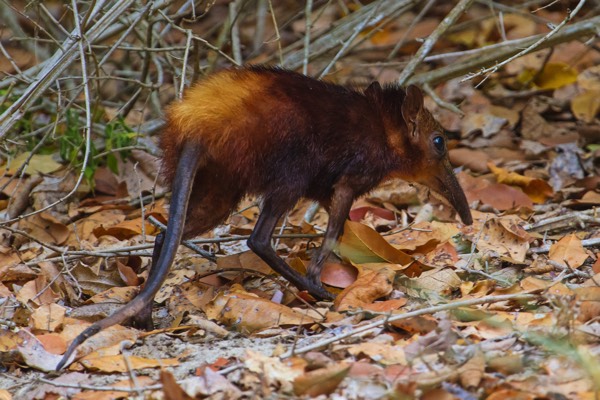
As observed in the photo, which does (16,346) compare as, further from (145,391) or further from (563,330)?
(563,330)

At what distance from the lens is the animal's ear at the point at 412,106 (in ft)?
17.6

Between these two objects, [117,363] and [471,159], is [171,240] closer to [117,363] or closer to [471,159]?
[117,363]

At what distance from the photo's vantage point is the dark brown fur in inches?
187

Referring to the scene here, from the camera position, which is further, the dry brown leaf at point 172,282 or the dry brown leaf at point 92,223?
the dry brown leaf at point 92,223

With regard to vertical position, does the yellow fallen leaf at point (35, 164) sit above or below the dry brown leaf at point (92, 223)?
above

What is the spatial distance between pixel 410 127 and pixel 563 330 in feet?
6.10

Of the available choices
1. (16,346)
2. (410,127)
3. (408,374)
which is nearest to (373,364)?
(408,374)

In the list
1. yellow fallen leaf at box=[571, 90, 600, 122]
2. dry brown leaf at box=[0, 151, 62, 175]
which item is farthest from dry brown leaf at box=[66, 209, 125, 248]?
yellow fallen leaf at box=[571, 90, 600, 122]

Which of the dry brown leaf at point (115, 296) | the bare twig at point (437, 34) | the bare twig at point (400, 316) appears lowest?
the dry brown leaf at point (115, 296)

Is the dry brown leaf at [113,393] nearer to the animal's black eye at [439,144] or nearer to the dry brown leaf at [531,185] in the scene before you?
the animal's black eye at [439,144]

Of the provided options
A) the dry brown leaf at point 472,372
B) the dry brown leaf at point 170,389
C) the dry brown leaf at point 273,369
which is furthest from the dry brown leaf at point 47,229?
the dry brown leaf at point 472,372

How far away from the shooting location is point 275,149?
4809mm

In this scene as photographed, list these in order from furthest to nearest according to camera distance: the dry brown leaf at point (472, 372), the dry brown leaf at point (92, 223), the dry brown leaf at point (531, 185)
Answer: the dry brown leaf at point (531, 185) → the dry brown leaf at point (92, 223) → the dry brown leaf at point (472, 372)

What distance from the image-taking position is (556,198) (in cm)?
673
